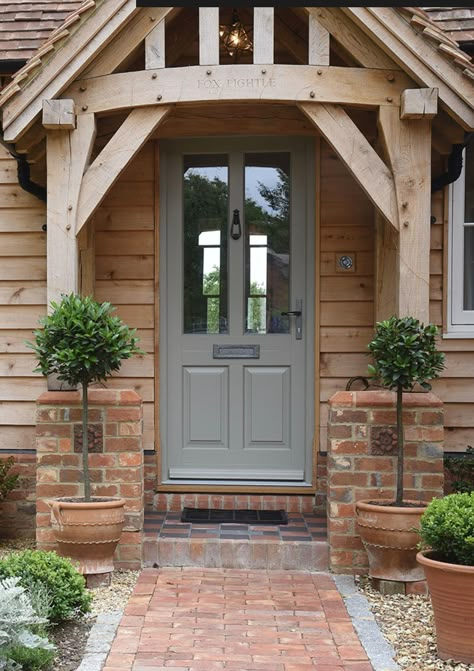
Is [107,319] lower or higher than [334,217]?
lower

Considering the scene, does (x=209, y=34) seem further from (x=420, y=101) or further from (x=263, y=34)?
(x=420, y=101)

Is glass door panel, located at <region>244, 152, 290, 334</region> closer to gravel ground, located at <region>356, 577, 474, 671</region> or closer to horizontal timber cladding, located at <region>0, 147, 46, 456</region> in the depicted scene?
horizontal timber cladding, located at <region>0, 147, 46, 456</region>

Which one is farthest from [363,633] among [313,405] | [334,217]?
[334,217]

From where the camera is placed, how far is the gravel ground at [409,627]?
3.13m

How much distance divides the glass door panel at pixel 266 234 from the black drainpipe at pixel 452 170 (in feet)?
3.45

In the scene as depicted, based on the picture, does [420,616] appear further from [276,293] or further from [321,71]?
[321,71]

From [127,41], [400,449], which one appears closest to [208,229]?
[127,41]

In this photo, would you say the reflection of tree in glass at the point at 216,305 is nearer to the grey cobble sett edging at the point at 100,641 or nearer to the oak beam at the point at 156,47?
the oak beam at the point at 156,47

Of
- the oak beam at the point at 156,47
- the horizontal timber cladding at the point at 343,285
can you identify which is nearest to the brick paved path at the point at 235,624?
the horizontal timber cladding at the point at 343,285

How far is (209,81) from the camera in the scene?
4199mm

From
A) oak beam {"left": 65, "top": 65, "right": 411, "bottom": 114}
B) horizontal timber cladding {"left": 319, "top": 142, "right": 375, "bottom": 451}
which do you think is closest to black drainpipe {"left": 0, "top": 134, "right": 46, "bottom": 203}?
oak beam {"left": 65, "top": 65, "right": 411, "bottom": 114}

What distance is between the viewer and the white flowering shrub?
2809mm

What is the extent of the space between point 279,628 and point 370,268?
8.47ft

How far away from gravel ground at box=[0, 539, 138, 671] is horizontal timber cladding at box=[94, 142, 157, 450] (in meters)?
1.22
